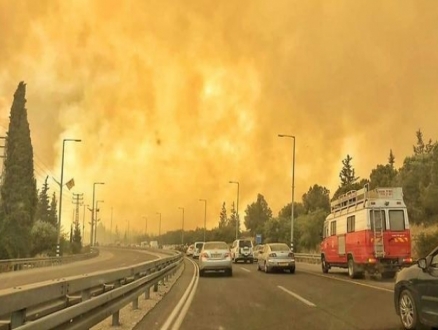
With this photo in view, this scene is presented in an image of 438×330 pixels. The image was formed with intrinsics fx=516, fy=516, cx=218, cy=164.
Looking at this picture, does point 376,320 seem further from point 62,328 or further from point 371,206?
point 371,206

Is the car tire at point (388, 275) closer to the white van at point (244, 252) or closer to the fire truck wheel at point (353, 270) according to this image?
the fire truck wheel at point (353, 270)

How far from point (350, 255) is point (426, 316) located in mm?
16655

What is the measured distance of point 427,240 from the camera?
35.5 meters

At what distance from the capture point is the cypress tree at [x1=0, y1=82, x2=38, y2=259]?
149 ft

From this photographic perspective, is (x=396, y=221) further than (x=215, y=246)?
No

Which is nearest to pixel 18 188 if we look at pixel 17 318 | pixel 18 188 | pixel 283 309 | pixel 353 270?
pixel 18 188

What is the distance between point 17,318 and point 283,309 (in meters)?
8.36

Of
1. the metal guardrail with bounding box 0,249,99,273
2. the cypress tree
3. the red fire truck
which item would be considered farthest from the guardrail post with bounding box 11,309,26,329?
the cypress tree

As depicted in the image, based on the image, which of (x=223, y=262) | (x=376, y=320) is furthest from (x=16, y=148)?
(x=376, y=320)

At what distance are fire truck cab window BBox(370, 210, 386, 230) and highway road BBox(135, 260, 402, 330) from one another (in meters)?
5.03

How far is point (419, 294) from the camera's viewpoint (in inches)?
344

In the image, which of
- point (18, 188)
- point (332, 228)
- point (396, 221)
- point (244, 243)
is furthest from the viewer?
point (18, 188)

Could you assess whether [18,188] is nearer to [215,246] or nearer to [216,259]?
[215,246]

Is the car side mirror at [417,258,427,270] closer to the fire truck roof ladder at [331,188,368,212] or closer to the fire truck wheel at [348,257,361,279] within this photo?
the fire truck roof ladder at [331,188,368,212]
